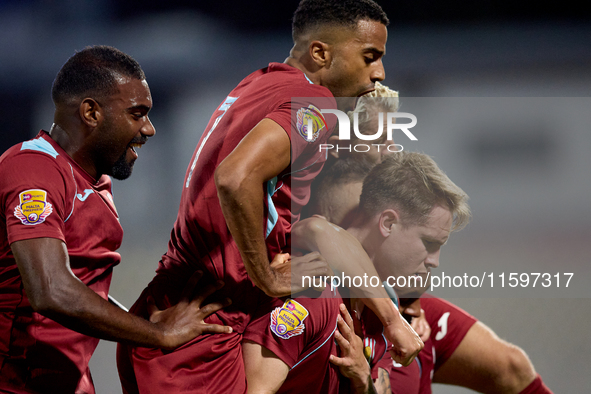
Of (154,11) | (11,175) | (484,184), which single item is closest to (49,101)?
(154,11)

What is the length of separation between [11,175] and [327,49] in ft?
3.44

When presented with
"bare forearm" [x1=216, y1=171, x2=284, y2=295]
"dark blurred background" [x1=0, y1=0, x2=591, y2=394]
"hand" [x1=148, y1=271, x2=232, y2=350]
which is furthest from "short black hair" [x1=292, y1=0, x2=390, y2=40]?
"dark blurred background" [x1=0, y1=0, x2=591, y2=394]

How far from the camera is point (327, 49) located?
1.88 m

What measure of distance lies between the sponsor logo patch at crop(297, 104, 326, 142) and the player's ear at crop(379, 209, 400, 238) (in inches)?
34.0

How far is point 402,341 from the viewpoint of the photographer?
1896 millimetres

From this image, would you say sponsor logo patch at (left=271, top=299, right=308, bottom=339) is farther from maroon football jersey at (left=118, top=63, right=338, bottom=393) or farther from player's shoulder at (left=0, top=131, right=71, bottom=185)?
player's shoulder at (left=0, top=131, right=71, bottom=185)

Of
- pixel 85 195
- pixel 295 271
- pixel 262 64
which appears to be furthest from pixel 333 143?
pixel 262 64

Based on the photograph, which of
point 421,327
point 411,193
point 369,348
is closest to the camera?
point 369,348

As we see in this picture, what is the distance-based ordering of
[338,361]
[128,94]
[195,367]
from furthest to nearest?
[338,361], [128,94], [195,367]

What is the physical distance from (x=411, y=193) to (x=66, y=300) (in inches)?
57.3

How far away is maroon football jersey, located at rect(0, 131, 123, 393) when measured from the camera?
156 centimetres

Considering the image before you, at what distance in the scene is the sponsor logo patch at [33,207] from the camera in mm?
1526

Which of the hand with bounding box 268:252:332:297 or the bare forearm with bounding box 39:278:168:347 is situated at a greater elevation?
the hand with bounding box 268:252:332:297

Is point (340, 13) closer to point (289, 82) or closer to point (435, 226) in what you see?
point (289, 82)
